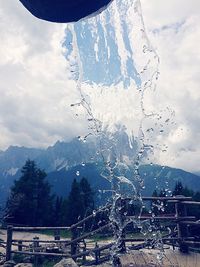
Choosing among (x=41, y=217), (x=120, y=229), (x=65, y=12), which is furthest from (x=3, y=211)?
(x=65, y=12)

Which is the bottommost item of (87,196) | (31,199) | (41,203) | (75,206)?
(75,206)

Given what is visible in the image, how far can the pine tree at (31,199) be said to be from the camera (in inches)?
1252

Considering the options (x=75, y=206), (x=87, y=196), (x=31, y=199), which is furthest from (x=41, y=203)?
(x=87, y=196)

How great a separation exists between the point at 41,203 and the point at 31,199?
4.01 ft

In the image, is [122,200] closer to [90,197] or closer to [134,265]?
[134,265]

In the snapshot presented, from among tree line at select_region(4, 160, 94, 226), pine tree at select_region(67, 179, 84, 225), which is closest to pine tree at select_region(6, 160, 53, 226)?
tree line at select_region(4, 160, 94, 226)

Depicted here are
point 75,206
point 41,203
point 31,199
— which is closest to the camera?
point 31,199

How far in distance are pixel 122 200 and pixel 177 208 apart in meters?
1.37

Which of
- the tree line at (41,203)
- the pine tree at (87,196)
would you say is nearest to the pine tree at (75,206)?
the tree line at (41,203)

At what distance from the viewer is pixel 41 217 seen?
3397 centimetres

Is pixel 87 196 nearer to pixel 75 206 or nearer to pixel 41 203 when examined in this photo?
pixel 75 206

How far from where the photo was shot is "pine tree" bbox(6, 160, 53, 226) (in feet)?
104

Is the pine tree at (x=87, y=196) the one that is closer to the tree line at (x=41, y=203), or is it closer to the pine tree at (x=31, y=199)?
the tree line at (x=41, y=203)

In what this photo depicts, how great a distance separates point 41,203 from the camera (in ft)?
116
